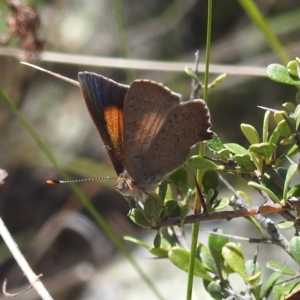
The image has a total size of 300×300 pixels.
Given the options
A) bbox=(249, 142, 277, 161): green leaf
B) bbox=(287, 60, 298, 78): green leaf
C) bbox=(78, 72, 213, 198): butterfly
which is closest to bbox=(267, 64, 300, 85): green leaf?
bbox=(287, 60, 298, 78): green leaf

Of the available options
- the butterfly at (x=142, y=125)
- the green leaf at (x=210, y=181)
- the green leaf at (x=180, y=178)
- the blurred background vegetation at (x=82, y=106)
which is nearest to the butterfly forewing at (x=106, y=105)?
the butterfly at (x=142, y=125)

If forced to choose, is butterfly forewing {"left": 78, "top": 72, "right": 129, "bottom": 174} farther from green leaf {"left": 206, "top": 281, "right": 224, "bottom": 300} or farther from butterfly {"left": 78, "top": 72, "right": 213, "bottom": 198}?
green leaf {"left": 206, "top": 281, "right": 224, "bottom": 300}

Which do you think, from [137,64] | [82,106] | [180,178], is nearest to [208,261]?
[180,178]

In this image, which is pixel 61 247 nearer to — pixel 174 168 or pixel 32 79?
pixel 32 79

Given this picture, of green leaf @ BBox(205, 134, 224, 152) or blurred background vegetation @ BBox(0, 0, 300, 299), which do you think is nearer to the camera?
green leaf @ BBox(205, 134, 224, 152)

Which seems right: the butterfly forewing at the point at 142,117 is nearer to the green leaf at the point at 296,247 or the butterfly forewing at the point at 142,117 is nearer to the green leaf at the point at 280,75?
the green leaf at the point at 280,75

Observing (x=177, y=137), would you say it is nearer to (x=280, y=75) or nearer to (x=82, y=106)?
(x=280, y=75)
